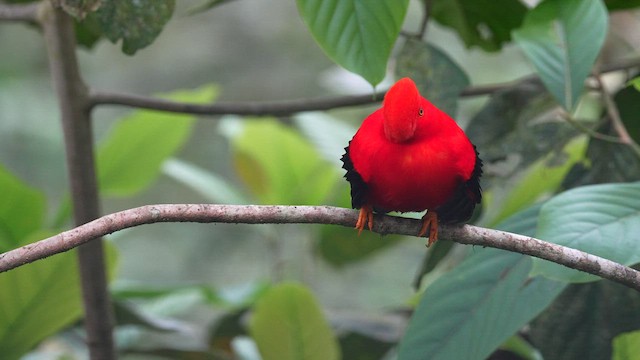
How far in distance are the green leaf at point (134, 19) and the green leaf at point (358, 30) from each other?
28cm

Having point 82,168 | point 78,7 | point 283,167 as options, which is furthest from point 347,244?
point 78,7

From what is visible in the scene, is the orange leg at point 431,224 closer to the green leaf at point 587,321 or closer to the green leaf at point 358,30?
the green leaf at point 358,30

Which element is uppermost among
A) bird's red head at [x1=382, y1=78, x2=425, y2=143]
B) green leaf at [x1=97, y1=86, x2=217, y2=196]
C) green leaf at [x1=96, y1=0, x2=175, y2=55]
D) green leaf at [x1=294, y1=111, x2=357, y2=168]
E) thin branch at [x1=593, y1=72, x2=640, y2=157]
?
green leaf at [x1=96, y1=0, x2=175, y2=55]

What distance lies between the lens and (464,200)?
1315 mm

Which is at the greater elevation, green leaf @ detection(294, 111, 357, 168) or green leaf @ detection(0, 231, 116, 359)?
green leaf @ detection(0, 231, 116, 359)

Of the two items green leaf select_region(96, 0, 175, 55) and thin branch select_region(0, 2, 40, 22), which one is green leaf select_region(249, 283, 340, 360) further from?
thin branch select_region(0, 2, 40, 22)

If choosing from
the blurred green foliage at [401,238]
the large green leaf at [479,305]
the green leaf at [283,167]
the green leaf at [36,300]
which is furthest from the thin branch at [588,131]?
the green leaf at [36,300]

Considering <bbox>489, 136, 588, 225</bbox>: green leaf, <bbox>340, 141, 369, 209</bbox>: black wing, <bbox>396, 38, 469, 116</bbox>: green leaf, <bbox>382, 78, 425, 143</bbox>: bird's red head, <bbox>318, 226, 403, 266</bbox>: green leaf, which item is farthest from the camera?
<bbox>318, 226, 403, 266</bbox>: green leaf

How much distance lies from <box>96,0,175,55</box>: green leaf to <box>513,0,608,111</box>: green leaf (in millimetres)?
641

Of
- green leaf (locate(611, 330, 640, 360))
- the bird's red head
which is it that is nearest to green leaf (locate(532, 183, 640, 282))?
the bird's red head

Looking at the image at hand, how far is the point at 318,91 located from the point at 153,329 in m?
3.91

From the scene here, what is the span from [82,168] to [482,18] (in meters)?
0.90

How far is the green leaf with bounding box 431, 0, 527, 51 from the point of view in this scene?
1.85 m

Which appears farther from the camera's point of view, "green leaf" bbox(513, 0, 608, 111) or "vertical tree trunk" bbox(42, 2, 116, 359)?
"vertical tree trunk" bbox(42, 2, 116, 359)
